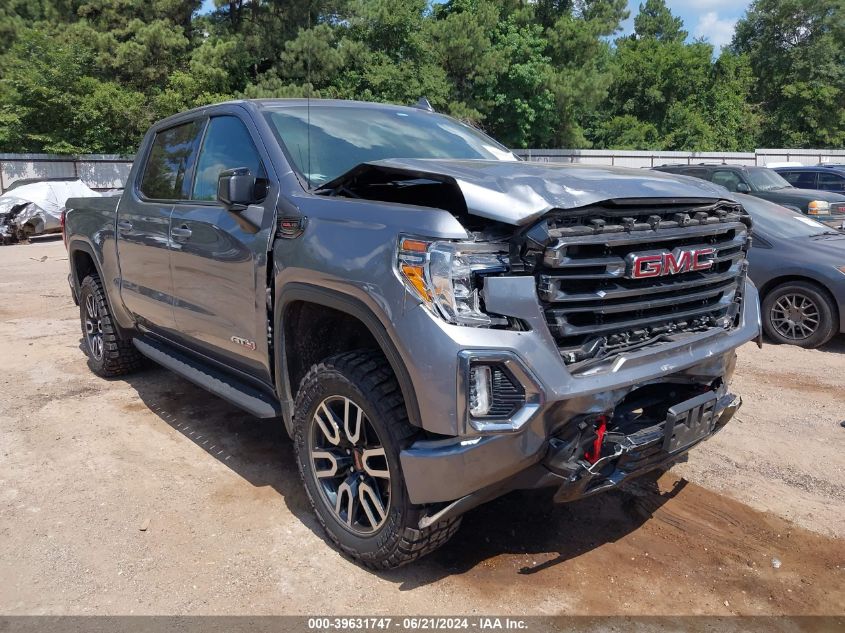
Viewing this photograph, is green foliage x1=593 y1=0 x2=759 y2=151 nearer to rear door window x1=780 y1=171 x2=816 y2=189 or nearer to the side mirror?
rear door window x1=780 y1=171 x2=816 y2=189

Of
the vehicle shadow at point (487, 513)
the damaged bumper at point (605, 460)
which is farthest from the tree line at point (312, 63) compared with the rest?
the damaged bumper at point (605, 460)

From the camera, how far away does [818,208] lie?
35.5ft

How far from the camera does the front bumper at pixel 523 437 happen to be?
2479mm

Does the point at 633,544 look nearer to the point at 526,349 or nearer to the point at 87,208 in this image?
the point at 526,349

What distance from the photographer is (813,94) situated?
4494 cm

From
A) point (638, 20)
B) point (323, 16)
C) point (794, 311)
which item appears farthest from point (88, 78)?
point (638, 20)

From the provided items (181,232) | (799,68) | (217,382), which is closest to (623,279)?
(217,382)

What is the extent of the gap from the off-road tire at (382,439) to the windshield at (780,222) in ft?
19.3

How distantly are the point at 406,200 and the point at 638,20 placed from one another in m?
73.1

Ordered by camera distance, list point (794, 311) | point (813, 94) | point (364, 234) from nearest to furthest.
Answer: point (364, 234) < point (794, 311) < point (813, 94)

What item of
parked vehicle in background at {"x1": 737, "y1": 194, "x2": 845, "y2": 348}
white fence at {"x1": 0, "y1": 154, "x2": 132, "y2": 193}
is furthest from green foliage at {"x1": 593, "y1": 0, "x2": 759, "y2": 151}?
parked vehicle in background at {"x1": 737, "y1": 194, "x2": 845, "y2": 348}

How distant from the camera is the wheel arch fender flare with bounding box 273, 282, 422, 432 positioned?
2.61 metres

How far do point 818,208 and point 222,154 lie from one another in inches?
391

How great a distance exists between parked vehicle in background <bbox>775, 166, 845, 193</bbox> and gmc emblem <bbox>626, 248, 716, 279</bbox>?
1459 centimetres
